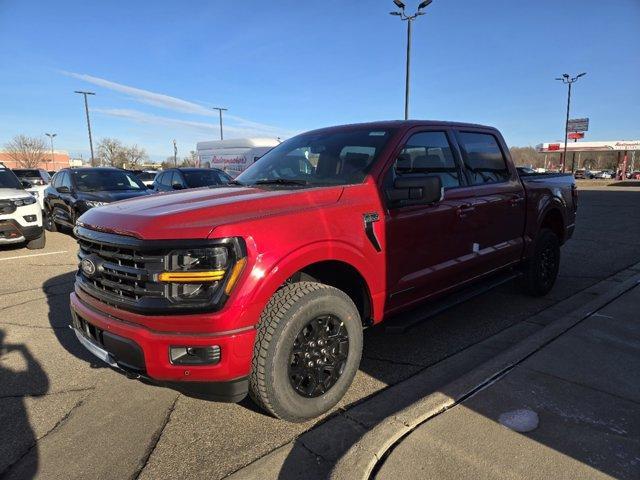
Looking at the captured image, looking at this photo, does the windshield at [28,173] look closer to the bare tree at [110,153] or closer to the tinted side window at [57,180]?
the tinted side window at [57,180]

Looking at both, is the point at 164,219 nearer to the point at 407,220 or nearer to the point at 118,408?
the point at 118,408

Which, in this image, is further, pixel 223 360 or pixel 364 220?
pixel 364 220

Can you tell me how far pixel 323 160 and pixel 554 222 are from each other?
340 centimetres

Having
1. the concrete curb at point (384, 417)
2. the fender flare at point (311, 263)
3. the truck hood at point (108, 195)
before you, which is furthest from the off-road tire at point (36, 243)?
the concrete curb at point (384, 417)

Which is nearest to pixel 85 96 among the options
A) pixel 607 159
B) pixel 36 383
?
pixel 36 383

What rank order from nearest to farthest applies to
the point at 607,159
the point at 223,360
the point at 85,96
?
the point at 223,360, the point at 85,96, the point at 607,159

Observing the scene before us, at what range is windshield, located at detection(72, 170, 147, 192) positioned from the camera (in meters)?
10.1

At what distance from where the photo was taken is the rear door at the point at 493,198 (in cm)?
422

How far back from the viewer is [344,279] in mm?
3260

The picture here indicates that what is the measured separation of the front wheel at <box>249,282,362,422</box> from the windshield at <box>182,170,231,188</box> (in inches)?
361

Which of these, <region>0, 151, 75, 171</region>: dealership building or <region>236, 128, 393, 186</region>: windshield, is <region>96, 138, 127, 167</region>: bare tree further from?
<region>236, 128, 393, 186</region>: windshield

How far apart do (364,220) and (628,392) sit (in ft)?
6.90

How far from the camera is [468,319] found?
4.76 m

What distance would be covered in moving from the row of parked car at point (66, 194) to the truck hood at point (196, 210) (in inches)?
154
